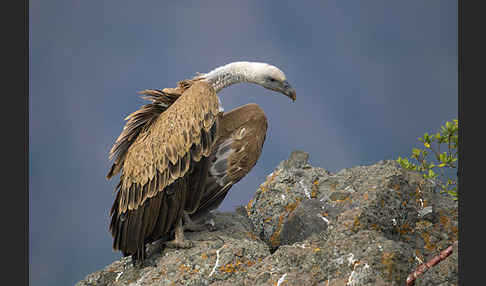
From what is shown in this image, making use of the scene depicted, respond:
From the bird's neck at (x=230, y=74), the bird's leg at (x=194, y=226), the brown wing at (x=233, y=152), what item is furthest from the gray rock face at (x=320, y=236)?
the bird's neck at (x=230, y=74)

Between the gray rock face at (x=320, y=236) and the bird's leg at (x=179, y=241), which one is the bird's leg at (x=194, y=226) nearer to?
the gray rock face at (x=320, y=236)

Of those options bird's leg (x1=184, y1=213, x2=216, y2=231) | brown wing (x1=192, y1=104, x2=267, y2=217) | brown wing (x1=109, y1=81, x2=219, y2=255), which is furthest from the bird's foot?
brown wing (x1=109, y1=81, x2=219, y2=255)

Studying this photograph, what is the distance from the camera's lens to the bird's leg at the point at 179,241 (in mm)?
5711

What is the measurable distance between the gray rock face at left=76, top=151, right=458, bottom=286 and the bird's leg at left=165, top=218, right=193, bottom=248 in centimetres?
9

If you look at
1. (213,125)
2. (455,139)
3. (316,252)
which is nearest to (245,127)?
(213,125)

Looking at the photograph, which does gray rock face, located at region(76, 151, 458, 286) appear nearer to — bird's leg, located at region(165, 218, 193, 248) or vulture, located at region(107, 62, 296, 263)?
bird's leg, located at region(165, 218, 193, 248)

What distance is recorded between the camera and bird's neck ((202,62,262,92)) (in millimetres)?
6395

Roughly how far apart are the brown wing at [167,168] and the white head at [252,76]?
1.65 ft

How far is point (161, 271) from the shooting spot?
17.6 ft

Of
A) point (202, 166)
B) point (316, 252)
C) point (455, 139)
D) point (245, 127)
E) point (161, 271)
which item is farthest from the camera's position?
point (455, 139)

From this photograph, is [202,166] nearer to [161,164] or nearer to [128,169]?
[161,164]

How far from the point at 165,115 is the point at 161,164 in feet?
2.09

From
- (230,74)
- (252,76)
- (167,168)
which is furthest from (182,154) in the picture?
(252,76)

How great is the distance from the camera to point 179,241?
226 inches
